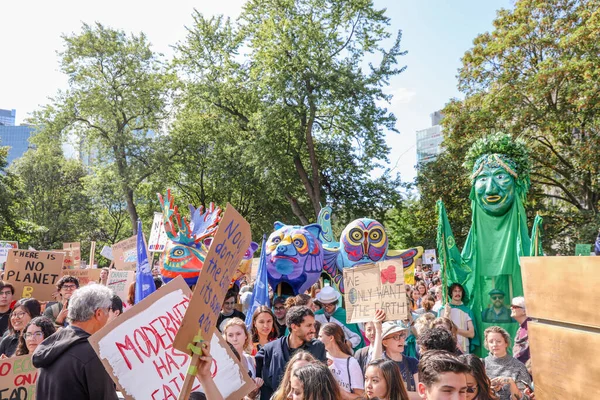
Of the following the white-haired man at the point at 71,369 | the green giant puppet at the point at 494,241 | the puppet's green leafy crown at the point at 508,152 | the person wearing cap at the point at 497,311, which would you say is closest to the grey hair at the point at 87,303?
the white-haired man at the point at 71,369

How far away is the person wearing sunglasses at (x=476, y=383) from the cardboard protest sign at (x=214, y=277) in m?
1.77

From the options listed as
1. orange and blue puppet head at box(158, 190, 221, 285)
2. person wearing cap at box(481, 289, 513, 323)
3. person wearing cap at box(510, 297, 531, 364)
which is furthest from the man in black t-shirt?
person wearing cap at box(481, 289, 513, 323)

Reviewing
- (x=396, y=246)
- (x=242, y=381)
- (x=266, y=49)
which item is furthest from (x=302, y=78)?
(x=242, y=381)

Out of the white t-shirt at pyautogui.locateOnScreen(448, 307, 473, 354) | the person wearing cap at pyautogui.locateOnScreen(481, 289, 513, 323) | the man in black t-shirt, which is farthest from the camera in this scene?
the person wearing cap at pyautogui.locateOnScreen(481, 289, 513, 323)

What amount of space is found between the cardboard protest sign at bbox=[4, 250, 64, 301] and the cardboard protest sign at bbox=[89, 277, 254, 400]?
16.7 ft

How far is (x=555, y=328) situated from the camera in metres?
2.24

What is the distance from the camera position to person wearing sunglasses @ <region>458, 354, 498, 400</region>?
3.43 metres

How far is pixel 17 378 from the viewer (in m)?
3.75

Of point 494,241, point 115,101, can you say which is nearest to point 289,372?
point 494,241

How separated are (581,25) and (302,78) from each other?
10.2 meters

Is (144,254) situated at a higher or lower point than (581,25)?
lower

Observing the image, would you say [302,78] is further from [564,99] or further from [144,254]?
[144,254]

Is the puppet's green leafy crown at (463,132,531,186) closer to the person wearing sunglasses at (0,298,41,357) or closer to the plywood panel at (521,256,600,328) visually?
the plywood panel at (521,256,600,328)

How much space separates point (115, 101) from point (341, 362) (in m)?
25.1
